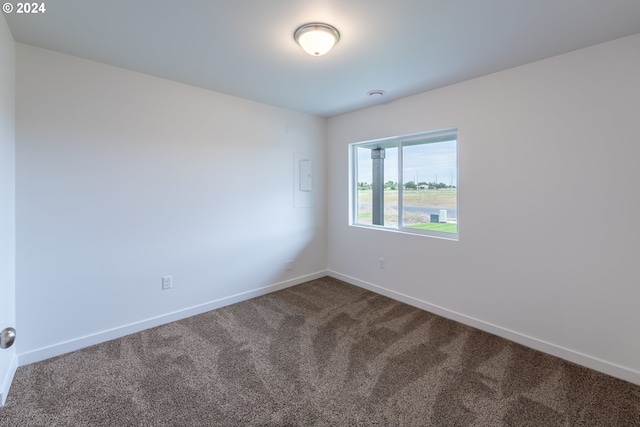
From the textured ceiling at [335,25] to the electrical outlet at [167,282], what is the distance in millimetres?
1931

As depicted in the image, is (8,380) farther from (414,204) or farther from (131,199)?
(414,204)

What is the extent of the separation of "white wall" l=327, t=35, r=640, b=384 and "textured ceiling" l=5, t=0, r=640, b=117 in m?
0.25

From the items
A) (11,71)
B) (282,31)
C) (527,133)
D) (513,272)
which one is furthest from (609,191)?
(11,71)

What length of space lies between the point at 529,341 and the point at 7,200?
4.07m

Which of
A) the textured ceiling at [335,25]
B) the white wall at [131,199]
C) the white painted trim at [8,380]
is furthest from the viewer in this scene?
the white wall at [131,199]

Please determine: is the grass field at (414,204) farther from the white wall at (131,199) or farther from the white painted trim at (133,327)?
the white painted trim at (133,327)

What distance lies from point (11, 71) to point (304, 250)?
3184 millimetres

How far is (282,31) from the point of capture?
6.22 feet

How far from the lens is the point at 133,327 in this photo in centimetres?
259

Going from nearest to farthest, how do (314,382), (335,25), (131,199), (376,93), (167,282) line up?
(335,25), (314,382), (131,199), (167,282), (376,93)

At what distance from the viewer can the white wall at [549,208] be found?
197 cm

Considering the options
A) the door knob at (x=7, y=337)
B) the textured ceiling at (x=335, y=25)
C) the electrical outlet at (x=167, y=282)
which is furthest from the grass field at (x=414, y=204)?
the door knob at (x=7, y=337)

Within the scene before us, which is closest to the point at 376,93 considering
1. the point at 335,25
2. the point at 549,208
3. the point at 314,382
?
the point at 335,25

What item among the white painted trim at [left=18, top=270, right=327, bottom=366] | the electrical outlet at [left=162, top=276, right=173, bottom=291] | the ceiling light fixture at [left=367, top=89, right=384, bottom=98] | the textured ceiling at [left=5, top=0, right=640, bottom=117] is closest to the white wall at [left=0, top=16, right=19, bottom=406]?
the white painted trim at [left=18, top=270, right=327, bottom=366]
